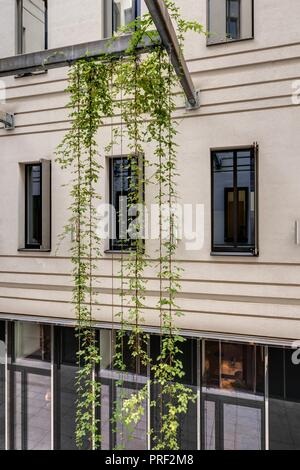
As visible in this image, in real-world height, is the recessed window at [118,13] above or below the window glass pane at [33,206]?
above

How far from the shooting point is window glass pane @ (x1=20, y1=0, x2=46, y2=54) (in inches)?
188

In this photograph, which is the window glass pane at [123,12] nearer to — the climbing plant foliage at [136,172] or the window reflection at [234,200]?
the climbing plant foliage at [136,172]

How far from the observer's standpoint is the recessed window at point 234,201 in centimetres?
396

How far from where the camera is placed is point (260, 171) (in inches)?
151

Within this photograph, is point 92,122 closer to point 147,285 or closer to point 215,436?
point 147,285

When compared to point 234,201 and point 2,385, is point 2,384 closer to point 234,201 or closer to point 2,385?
point 2,385

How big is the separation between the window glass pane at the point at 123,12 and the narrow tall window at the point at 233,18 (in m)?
1.32

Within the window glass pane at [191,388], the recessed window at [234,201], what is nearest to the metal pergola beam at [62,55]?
the recessed window at [234,201]

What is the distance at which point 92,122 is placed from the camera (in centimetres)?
361

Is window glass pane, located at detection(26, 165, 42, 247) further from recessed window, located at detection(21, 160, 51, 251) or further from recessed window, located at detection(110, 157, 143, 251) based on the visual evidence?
recessed window, located at detection(110, 157, 143, 251)

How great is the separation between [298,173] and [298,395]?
2.81m

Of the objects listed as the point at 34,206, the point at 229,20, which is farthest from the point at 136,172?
the point at 229,20

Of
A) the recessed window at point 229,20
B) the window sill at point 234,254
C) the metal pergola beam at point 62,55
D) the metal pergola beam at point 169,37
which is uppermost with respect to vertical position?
the recessed window at point 229,20
